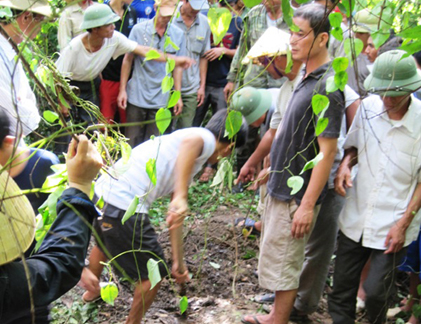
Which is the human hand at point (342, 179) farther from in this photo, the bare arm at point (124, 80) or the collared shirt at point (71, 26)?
the collared shirt at point (71, 26)

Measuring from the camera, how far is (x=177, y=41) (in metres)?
5.27

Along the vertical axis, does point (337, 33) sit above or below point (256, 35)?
below

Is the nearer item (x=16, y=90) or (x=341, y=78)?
(x=341, y=78)

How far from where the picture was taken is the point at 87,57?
458cm

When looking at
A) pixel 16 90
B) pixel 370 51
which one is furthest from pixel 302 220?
pixel 370 51

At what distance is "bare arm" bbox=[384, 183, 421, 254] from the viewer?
2924 mm

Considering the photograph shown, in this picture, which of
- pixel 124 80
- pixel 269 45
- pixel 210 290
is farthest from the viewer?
pixel 124 80

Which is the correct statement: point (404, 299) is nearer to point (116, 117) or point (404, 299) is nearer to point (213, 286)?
point (213, 286)

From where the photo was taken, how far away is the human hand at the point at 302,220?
2.89 metres

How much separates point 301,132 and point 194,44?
2.93 meters

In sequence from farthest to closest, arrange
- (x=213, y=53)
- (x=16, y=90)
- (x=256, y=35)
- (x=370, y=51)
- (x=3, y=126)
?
(x=213, y=53)
(x=256, y=35)
(x=370, y=51)
(x=16, y=90)
(x=3, y=126)

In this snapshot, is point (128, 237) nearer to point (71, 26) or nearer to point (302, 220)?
point (302, 220)

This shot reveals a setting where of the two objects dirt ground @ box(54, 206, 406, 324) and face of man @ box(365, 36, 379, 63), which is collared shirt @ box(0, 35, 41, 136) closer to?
dirt ground @ box(54, 206, 406, 324)

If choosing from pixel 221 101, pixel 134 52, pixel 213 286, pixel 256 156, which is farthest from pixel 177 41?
pixel 213 286
